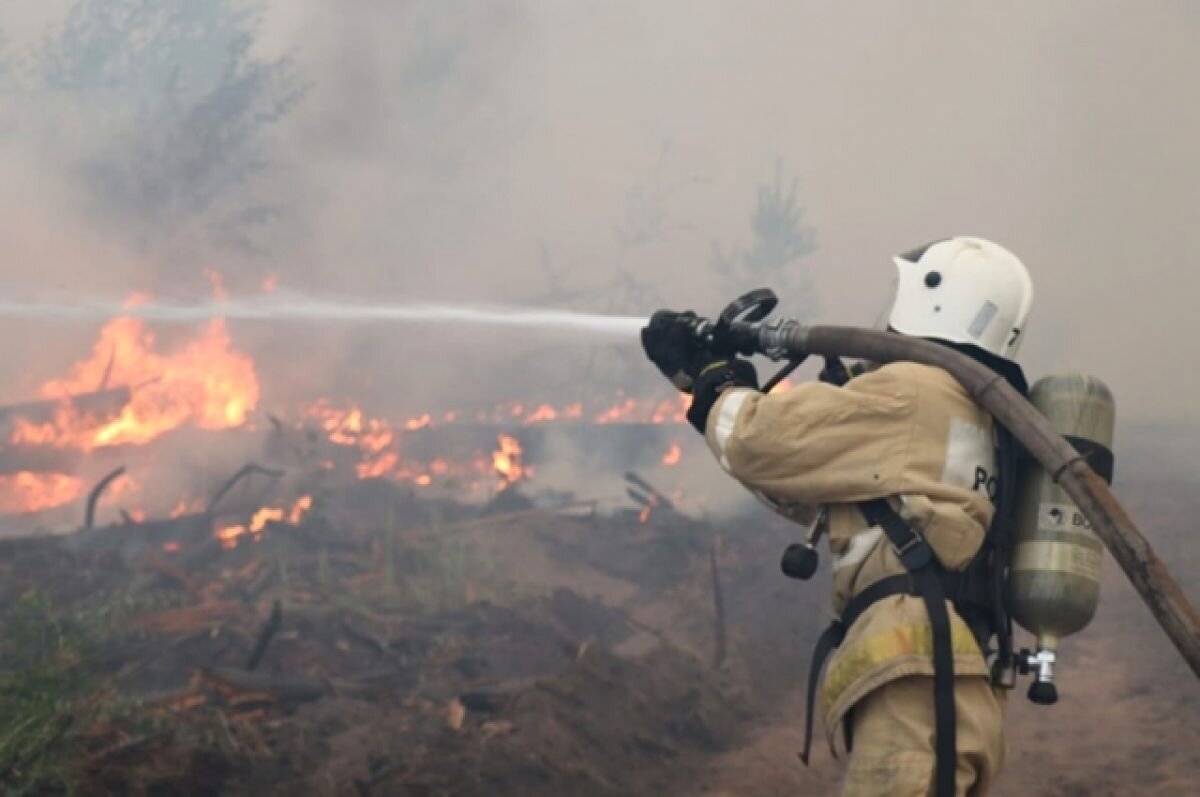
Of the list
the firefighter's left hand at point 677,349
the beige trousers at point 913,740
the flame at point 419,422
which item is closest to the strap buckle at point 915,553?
the beige trousers at point 913,740

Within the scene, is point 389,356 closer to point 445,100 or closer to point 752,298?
point 445,100

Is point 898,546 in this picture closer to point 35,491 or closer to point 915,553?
point 915,553

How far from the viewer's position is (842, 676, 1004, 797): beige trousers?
8.70 feet

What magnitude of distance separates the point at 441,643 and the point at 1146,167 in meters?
9.24

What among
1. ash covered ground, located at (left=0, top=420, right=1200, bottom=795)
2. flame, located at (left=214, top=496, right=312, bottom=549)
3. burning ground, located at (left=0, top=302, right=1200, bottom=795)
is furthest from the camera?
flame, located at (left=214, top=496, right=312, bottom=549)

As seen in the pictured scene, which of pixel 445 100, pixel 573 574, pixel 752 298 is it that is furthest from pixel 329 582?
pixel 445 100

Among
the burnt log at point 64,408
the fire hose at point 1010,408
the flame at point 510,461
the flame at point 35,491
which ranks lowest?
the flame at point 510,461

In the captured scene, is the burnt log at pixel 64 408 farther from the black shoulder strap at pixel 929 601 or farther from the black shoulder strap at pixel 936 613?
the black shoulder strap at pixel 936 613

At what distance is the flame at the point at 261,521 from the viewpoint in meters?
7.50

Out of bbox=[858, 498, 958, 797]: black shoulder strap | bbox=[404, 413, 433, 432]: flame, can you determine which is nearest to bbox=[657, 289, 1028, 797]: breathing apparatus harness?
bbox=[858, 498, 958, 797]: black shoulder strap

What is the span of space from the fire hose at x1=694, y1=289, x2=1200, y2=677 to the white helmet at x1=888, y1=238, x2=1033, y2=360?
13cm

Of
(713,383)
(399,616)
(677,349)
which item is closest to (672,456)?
(399,616)

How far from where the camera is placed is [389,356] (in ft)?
32.8

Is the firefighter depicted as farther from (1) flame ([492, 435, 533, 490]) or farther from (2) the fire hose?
(1) flame ([492, 435, 533, 490])
